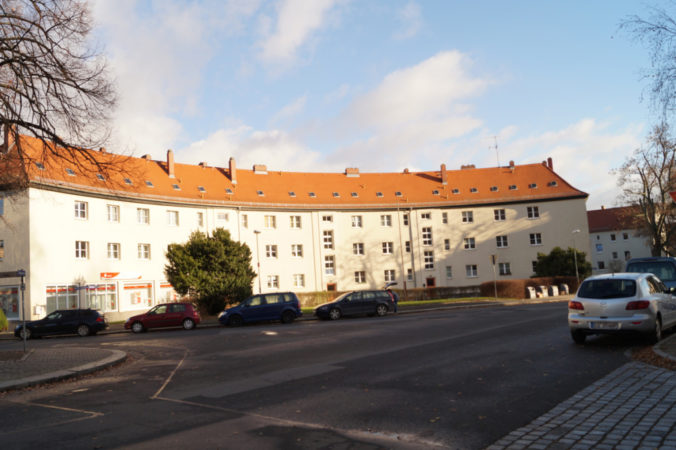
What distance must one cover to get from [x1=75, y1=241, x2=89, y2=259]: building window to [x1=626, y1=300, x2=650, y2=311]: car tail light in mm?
35293

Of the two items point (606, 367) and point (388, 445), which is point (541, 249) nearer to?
point (606, 367)

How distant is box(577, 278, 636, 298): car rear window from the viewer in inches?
471

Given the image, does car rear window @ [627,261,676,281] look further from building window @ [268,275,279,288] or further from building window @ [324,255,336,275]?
Answer: building window @ [324,255,336,275]

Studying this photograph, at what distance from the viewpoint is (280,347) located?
48.8 feet

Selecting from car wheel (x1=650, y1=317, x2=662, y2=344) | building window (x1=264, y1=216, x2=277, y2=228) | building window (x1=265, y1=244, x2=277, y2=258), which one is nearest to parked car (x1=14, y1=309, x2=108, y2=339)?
building window (x1=265, y1=244, x2=277, y2=258)

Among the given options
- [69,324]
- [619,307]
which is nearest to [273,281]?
[69,324]

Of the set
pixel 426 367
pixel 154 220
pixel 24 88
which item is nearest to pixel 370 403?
pixel 426 367

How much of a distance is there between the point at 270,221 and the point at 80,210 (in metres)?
17.9

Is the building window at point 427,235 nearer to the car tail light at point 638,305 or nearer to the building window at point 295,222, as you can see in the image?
the building window at point 295,222

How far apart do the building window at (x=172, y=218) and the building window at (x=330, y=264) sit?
15.5 meters

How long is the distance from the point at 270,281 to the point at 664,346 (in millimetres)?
41907

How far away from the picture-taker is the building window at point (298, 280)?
51906 mm

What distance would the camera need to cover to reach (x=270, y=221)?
169 ft

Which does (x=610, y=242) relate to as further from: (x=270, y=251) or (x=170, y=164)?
(x=170, y=164)
